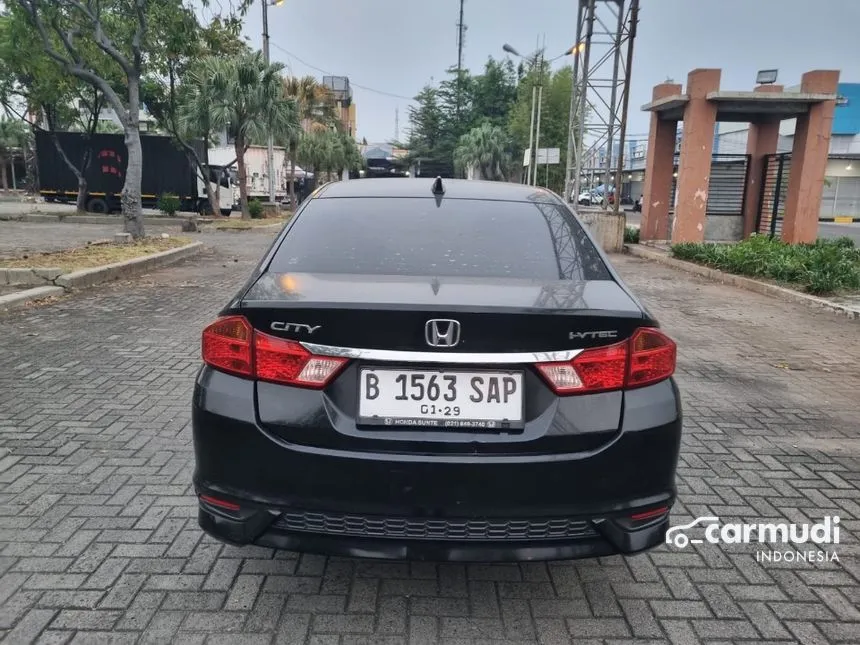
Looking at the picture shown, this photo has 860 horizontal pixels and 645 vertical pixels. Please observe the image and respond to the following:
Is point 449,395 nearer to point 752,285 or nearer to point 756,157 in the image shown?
point 752,285

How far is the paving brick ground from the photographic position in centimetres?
244

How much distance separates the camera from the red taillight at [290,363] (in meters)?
2.21

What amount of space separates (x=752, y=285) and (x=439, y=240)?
981cm

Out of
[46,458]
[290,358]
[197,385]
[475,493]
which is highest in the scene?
[290,358]

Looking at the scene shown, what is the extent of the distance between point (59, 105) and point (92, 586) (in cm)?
2926

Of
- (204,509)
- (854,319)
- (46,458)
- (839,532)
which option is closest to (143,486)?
(46,458)

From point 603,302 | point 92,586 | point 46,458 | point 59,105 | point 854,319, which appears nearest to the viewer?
point 603,302

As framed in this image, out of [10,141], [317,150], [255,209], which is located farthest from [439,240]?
[10,141]

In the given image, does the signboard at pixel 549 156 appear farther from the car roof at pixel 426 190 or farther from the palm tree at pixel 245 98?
the car roof at pixel 426 190

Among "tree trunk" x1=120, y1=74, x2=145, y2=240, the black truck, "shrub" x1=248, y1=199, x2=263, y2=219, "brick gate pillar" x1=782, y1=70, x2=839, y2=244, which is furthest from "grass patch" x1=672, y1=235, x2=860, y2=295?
the black truck

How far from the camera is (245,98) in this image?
918 inches

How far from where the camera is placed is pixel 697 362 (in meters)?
6.42

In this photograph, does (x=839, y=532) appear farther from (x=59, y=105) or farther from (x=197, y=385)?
(x=59, y=105)

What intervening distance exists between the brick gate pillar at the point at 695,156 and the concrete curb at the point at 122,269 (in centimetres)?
1134
